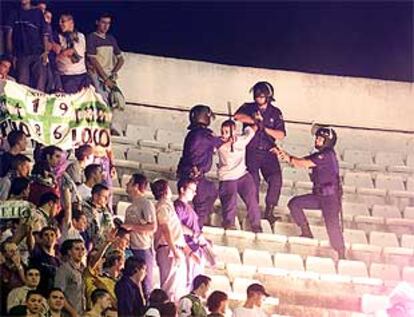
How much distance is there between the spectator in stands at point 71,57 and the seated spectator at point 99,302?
3.73 feet

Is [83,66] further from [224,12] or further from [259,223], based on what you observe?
[259,223]

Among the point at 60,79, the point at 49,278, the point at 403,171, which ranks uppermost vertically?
the point at 60,79

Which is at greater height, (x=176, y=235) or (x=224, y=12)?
(x=224, y=12)

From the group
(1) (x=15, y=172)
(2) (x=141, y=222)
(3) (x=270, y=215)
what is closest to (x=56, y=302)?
(2) (x=141, y=222)

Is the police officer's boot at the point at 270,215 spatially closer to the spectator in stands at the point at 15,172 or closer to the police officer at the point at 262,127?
the police officer at the point at 262,127

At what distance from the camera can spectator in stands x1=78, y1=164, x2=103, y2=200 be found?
687 centimetres

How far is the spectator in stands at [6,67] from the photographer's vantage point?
6992 millimetres

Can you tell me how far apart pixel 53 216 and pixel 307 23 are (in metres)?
1.75

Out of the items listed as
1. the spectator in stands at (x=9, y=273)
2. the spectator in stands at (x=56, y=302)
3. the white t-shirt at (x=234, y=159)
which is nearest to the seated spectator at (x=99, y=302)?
the spectator in stands at (x=56, y=302)

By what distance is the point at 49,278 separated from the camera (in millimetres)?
6656

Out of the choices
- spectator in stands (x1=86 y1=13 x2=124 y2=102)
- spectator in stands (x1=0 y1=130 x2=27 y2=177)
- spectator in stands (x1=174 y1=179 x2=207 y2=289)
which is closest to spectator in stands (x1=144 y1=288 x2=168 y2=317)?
spectator in stands (x1=174 y1=179 x2=207 y2=289)

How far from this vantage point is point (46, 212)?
6777mm

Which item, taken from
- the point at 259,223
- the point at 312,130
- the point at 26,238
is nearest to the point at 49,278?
the point at 26,238

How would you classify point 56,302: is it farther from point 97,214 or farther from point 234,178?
point 234,178
